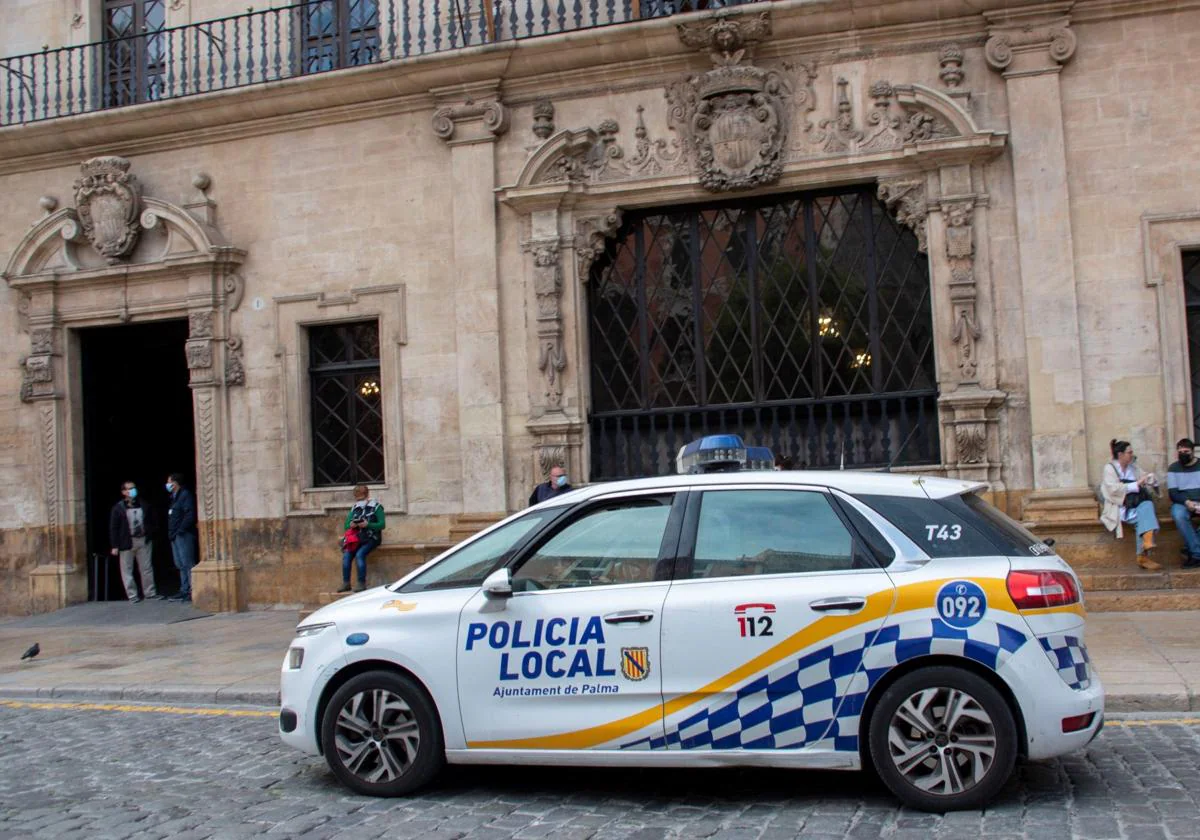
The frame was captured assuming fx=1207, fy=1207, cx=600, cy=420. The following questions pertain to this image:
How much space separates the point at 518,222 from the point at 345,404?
3.37m

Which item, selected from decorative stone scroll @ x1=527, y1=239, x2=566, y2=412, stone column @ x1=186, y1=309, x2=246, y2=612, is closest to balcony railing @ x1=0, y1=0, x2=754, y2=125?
decorative stone scroll @ x1=527, y1=239, x2=566, y2=412

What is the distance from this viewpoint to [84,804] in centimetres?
647

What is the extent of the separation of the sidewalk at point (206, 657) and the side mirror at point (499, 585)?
4.15 m

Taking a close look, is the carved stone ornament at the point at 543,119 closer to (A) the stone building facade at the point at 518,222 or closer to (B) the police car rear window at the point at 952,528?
(A) the stone building facade at the point at 518,222

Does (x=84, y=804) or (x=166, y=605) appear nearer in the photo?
(x=84, y=804)

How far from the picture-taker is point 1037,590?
5539 millimetres

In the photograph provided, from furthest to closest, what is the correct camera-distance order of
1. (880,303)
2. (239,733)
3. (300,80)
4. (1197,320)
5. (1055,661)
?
(300,80) < (880,303) < (1197,320) < (239,733) < (1055,661)

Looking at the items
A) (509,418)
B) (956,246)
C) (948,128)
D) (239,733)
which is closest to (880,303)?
(956,246)

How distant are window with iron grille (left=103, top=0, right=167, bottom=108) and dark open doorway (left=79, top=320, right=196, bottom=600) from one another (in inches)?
129

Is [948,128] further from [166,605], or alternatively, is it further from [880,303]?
[166,605]

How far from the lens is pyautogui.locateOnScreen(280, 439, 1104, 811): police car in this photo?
550cm

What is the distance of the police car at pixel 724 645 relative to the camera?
→ 5.50m

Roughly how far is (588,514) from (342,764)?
1831 millimetres

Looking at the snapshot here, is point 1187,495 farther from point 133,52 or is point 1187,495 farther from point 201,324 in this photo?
point 133,52
